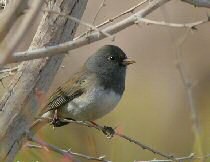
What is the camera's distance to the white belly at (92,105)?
509 centimetres

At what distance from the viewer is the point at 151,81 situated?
425 inches

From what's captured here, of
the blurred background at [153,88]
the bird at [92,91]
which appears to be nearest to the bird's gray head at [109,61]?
the bird at [92,91]

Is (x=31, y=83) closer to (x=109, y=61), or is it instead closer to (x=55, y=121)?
(x=55, y=121)

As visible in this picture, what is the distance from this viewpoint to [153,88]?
10.6m

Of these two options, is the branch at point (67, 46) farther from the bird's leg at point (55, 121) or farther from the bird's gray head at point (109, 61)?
the bird's gray head at point (109, 61)

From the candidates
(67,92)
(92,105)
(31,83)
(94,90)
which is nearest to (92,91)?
(94,90)

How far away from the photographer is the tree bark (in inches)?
166

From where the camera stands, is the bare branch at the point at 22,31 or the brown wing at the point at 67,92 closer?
the bare branch at the point at 22,31

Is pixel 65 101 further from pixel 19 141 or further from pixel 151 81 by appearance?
pixel 151 81

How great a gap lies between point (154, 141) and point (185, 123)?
3.62 feet

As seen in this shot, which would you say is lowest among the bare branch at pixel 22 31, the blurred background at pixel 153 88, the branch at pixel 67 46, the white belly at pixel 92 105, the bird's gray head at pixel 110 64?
the bare branch at pixel 22 31

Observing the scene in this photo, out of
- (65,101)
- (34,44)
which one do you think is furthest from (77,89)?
(34,44)

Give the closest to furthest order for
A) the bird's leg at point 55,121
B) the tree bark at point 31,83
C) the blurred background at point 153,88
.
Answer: the tree bark at point 31,83, the bird's leg at point 55,121, the blurred background at point 153,88

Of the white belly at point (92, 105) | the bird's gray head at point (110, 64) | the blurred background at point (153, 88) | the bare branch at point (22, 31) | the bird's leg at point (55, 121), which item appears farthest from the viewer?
the blurred background at point (153, 88)
